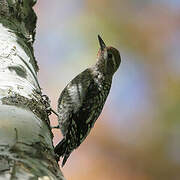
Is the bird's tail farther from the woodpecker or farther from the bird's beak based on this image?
the bird's beak

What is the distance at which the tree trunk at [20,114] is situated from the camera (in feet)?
6.01

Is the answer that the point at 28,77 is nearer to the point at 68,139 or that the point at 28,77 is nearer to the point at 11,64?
the point at 11,64

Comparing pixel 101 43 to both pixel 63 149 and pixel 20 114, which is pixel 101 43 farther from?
pixel 20 114

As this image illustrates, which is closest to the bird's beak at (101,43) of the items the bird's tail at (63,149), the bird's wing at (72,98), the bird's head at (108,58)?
the bird's head at (108,58)

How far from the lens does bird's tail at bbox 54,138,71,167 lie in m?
4.07

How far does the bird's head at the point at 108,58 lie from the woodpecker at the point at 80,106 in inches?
6.3

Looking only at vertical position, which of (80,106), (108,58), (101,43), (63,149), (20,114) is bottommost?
(63,149)

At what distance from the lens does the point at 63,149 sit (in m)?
4.18

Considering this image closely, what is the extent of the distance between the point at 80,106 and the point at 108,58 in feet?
3.24

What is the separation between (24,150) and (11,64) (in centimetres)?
95

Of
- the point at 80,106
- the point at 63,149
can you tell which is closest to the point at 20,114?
the point at 63,149

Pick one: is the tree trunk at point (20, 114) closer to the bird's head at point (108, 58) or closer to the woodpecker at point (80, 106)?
the woodpecker at point (80, 106)

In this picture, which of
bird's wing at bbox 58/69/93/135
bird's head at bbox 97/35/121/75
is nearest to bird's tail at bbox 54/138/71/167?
bird's wing at bbox 58/69/93/135

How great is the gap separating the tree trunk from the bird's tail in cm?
100
